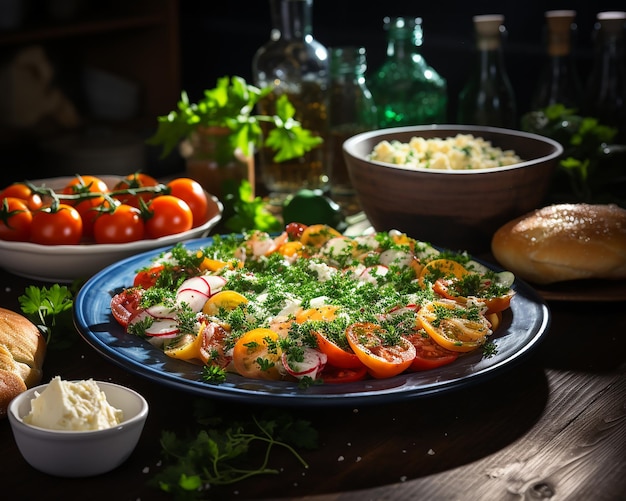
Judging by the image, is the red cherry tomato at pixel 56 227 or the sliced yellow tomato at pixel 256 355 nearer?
the sliced yellow tomato at pixel 256 355

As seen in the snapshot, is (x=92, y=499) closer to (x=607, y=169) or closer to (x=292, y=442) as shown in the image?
(x=292, y=442)

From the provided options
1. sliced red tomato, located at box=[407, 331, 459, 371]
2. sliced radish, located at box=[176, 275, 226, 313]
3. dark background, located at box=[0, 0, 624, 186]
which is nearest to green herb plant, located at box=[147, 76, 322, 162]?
sliced radish, located at box=[176, 275, 226, 313]

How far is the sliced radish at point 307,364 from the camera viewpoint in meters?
1.16

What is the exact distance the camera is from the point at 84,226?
186 cm

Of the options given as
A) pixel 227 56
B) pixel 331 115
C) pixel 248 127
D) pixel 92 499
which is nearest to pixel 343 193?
pixel 331 115

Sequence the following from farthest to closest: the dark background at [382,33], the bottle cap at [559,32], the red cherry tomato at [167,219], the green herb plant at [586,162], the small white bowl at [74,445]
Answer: the dark background at [382,33] < the bottle cap at [559,32] < the green herb plant at [586,162] < the red cherry tomato at [167,219] < the small white bowl at [74,445]

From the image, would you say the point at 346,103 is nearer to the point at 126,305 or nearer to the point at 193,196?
the point at 193,196

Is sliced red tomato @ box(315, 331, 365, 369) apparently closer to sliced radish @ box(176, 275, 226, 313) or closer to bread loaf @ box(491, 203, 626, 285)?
sliced radish @ box(176, 275, 226, 313)

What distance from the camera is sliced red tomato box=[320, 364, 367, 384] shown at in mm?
1180

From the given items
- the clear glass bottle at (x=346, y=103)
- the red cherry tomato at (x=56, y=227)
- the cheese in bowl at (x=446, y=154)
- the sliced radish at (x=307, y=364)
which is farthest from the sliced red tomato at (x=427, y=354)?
the clear glass bottle at (x=346, y=103)

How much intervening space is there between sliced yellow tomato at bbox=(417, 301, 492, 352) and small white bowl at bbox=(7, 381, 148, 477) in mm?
441

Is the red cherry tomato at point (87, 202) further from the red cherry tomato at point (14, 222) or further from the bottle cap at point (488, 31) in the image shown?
the bottle cap at point (488, 31)

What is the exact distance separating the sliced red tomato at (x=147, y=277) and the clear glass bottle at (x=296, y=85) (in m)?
0.84

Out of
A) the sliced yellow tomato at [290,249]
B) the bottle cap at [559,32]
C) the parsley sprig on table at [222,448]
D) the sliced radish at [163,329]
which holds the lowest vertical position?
the parsley sprig on table at [222,448]
